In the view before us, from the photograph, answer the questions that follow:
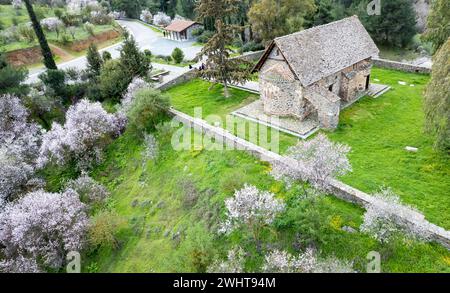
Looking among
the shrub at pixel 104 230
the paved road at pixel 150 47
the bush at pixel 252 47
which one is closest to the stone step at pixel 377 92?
the bush at pixel 252 47

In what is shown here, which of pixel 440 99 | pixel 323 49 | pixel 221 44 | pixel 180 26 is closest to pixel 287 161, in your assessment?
pixel 440 99

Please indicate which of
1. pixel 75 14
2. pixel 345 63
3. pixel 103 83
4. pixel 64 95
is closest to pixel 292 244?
pixel 345 63

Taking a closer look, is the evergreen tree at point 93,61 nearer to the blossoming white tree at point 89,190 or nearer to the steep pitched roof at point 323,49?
the blossoming white tree at point 89,190

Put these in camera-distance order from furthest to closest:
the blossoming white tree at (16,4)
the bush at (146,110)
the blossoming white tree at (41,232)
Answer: the blossoming white tree at (16,4) → the bush at (146,110) → the blossoming white tree at (41,232)

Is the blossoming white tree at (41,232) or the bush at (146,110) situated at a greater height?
the bush at (146,110)

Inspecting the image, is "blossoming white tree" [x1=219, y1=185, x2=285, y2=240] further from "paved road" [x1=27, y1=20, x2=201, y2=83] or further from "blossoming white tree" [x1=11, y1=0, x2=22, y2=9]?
"blossoming white tree" [x1=11, y1=0, x2=22, y2=9]

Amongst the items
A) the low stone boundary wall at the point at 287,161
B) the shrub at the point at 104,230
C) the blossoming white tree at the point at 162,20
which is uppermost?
the blossoming white tree at the point at 162,20
